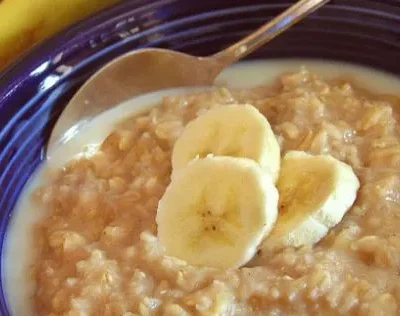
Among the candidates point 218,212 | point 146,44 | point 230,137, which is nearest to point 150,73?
point 146,44

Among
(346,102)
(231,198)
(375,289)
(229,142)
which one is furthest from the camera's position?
(346,102)

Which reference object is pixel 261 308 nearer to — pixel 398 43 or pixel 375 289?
pixel 375 289

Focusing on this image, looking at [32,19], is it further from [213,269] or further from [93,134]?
[213,269]

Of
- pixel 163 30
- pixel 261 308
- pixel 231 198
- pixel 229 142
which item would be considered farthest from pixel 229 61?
pixel 261 308

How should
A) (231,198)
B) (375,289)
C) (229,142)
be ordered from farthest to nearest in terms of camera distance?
1. (229,142)
2. (231,198)
3. (375,289)

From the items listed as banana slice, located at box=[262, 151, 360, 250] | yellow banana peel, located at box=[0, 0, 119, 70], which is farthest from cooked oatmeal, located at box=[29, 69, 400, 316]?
yellow banana peel, located at box=[0, 0, 119, 70]

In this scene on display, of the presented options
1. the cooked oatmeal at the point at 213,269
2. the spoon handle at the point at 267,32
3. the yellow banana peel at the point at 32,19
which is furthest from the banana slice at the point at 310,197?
the yellow banana peel at the point at 32,19
